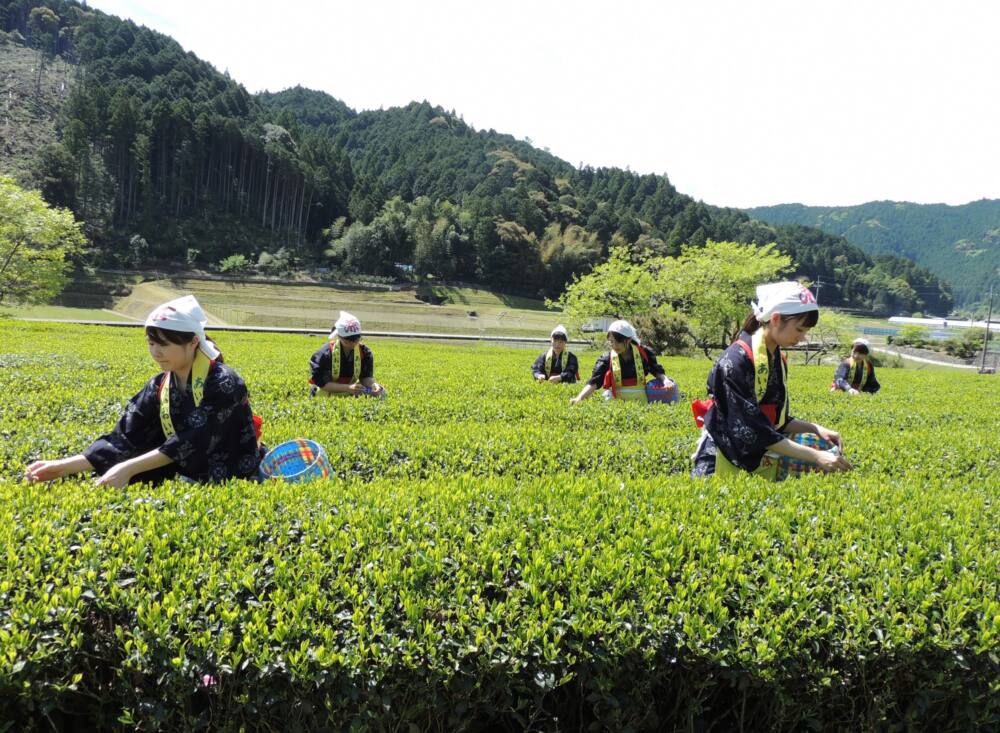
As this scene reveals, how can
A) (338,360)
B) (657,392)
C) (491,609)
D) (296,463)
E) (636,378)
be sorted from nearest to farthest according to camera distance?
(491,609) < (296,463) < (338,360) < (636,378) < (657,392)

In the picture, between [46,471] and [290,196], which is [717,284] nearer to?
[46,471]

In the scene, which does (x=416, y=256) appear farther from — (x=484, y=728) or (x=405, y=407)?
(x=484, y=728)

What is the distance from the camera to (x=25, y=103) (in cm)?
10100

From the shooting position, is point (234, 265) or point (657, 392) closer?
point (657, 392)

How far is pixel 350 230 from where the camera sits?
8675 centimetres

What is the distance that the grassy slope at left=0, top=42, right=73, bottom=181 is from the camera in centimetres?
8831

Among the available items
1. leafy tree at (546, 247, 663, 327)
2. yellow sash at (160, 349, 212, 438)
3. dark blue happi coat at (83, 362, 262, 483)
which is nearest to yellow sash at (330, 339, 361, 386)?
dark blue happi coat at (83, 362, 262, 483)

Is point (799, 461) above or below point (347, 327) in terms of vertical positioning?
below

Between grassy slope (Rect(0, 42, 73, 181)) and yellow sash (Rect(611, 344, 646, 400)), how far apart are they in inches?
3606

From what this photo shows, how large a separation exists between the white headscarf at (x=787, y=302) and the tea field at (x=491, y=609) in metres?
1.13

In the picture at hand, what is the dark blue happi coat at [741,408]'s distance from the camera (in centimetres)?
372

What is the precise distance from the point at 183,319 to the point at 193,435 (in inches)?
27.3

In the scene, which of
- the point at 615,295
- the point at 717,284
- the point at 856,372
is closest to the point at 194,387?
the point at 856,372

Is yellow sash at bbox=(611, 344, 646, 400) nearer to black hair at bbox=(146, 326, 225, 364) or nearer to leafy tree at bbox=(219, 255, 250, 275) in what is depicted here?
black hair at bbox=(146, 326, 225, 364)
